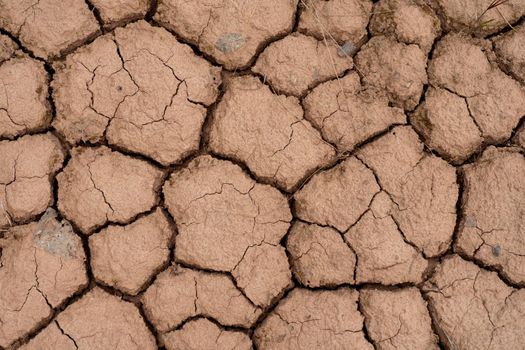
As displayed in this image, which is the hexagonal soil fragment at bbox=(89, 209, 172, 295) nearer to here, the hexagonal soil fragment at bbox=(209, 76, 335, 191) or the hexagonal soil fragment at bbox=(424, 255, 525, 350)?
the hexagonal soil fragment at bbox=(209, 76, 335, 191)

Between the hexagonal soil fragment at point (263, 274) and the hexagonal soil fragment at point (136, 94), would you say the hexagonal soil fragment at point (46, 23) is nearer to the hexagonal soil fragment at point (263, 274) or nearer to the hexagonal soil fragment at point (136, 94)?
the hexagonal soil fragment at point (136, 94)

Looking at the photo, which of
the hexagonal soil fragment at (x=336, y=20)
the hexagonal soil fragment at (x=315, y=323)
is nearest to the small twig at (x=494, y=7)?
the hexagonal soil fragment at (x=336, y=20)

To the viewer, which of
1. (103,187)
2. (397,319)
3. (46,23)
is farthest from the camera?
(46,23)

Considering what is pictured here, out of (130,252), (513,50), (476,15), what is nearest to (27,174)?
(130,252)

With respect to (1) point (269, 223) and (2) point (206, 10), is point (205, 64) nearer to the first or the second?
(2) point (206, 10)

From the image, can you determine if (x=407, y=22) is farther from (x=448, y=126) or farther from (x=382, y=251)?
(x=382, y=251)

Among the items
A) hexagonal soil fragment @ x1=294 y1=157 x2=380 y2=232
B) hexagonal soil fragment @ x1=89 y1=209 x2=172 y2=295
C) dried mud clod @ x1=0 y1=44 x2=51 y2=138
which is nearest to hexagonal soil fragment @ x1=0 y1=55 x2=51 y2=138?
dried mud clod @ x1=0 y1=44 x2=51 y2=138

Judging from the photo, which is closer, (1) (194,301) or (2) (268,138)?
(1) (194,301)

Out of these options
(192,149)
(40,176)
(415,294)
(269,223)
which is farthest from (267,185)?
(40,176)
